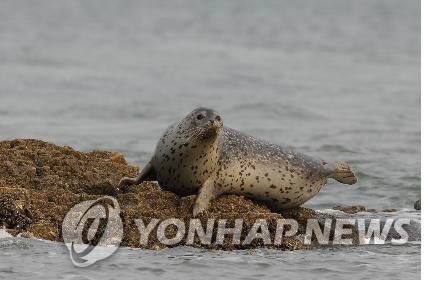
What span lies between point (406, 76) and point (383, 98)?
135 inches

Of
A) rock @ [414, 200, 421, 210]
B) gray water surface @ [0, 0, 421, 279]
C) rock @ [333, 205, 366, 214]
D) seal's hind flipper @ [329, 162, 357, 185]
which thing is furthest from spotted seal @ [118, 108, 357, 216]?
rock @ [414, 200, 421, 210]

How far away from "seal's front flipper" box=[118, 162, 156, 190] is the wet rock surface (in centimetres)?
6

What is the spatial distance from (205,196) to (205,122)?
49 centimetres

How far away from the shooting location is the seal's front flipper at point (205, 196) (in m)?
7.89

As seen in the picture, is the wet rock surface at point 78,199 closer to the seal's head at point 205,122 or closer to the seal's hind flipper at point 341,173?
the seal's head at point 205,122

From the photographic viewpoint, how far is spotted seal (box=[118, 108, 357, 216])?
8250 mm

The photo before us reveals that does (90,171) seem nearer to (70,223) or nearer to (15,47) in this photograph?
(70,223)

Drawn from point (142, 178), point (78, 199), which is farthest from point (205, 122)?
point (78, 199)

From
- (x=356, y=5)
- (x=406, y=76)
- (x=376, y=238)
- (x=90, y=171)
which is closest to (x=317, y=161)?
(x=376, y=238)

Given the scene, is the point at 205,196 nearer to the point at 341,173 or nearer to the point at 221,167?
the point at 221,167

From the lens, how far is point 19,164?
335 inches

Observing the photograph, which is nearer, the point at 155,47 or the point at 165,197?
the point at 165,197

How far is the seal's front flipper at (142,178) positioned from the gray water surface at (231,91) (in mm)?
1085

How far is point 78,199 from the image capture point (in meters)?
7.86
